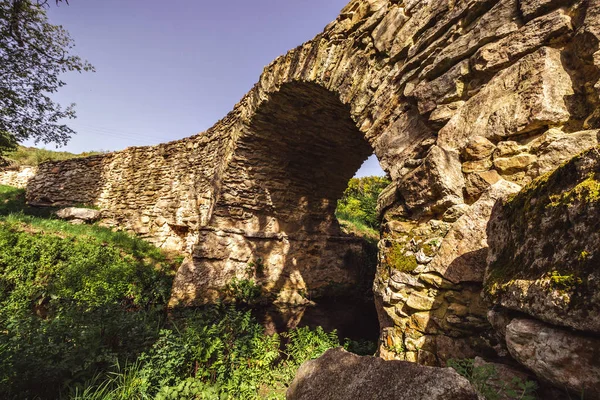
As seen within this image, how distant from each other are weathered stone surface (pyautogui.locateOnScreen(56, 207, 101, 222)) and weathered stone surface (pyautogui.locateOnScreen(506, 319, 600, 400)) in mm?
11369

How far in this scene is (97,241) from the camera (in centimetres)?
746

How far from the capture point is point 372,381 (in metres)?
1.16

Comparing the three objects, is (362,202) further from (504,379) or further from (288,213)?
(504,379)

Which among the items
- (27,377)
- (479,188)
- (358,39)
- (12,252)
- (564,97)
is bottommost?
(27,377)

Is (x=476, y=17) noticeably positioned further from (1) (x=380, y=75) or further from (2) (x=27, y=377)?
(2) (x=27, y=377)

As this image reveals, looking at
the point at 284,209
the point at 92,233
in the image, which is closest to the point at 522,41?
the point at 284,209

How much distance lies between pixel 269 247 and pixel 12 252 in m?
5.40

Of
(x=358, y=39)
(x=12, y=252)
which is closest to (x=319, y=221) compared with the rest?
(x=358, y=39)

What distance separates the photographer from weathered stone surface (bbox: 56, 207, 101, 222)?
30.1 ft

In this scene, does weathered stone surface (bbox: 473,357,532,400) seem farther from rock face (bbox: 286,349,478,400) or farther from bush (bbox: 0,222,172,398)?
bush (bbox: 0,222,172,398)

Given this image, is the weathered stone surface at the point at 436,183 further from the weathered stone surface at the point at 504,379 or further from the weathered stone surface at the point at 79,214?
the weathered stone surface at the point at 79,214

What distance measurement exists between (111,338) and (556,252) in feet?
14.6

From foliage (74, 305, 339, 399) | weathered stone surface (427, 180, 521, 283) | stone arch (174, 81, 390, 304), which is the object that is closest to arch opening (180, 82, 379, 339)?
stone arch (174, 81, 390, 304)

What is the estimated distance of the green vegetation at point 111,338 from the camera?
2.74 m
